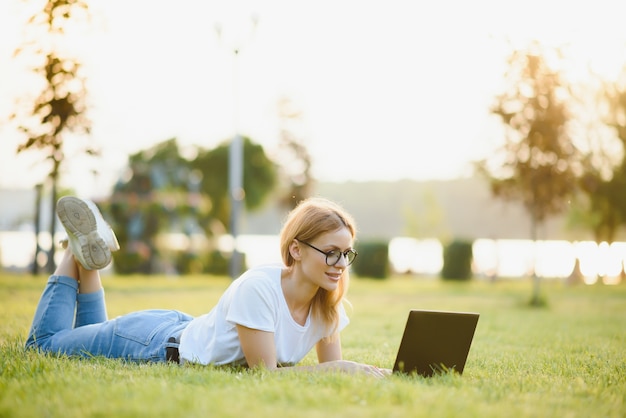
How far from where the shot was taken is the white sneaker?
5152 millimetres

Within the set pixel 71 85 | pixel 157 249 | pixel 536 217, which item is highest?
pixel 71 85

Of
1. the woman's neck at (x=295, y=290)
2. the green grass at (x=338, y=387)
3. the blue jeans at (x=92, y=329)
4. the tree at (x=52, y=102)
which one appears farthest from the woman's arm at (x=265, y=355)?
the tree at (x=52, y=102)

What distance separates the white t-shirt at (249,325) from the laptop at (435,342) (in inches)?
22.3

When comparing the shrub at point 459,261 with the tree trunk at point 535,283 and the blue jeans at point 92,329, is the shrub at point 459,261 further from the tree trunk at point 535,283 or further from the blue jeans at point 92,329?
the blue jeans at point 92,329

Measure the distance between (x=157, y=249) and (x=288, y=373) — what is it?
19820mm

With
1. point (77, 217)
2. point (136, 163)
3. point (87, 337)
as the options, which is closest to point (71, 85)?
point (77, 217)

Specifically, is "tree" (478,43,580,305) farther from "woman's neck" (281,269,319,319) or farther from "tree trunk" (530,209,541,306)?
"woman's neck" (281,269,319,319)

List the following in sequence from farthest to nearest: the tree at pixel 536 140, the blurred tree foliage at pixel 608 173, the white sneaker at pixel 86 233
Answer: the blurred tree foliage at pixel 608 173 < the tree at pixel 536 140 < the white sneaker at pixel 86 233

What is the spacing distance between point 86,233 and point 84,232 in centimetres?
3

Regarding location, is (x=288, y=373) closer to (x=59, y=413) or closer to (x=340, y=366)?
(x=340, y=366)

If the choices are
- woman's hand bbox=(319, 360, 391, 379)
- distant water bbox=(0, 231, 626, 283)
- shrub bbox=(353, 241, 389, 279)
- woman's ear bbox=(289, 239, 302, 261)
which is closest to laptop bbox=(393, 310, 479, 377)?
woman's hand bbox=(319, 360, 391, 379)

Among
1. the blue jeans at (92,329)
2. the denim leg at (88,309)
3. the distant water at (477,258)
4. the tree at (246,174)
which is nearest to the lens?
the blue jeans at (92,329)

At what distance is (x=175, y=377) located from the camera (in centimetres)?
393

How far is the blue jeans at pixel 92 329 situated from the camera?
4727mm
